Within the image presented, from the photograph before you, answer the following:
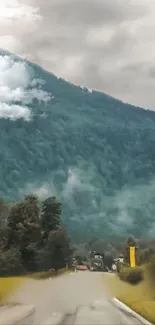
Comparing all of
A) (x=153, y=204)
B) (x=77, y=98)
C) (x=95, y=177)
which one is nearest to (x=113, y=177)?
(x=95, y=177)

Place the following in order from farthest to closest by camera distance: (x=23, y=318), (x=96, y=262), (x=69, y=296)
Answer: (x=96, y=262) < (x=69, y=296) < (x=23, y=318)

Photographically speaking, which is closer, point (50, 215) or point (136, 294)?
point (136, 294)

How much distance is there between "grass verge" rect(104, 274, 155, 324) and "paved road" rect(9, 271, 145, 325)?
0.21m

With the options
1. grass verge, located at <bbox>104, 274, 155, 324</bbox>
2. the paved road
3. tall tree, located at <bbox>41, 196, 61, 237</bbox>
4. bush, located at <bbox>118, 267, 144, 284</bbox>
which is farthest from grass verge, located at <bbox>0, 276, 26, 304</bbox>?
bush, located at <bbox>118, 267, 144, 284</bbox>

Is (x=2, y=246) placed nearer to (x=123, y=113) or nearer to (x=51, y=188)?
(x=51, y=188)

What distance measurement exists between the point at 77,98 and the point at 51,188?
2931 millimetres

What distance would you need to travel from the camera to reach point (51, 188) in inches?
470

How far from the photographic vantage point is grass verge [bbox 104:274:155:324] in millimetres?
8164

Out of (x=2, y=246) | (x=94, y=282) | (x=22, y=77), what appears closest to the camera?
(x=94, y=282)

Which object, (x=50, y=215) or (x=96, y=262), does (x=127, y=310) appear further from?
(x=50, y=215)

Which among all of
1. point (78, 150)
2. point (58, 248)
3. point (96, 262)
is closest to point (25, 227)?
point (58, 248)

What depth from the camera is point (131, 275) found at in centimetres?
853

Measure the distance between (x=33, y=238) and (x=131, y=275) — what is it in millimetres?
2416

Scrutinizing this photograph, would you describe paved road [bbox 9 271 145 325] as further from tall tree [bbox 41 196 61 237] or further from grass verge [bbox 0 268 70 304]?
tall tree [bbox 41 196 61 237]
